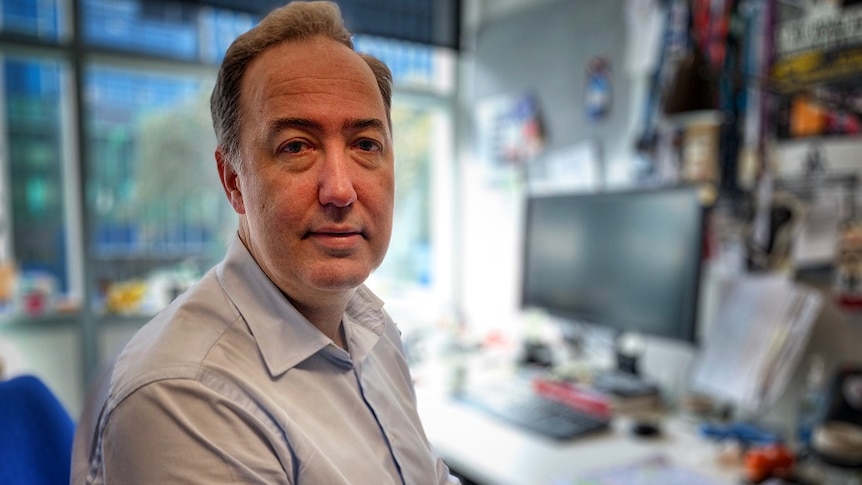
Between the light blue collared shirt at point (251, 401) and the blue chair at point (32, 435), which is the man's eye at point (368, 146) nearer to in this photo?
the light blue collared shirt at point (251, 401)

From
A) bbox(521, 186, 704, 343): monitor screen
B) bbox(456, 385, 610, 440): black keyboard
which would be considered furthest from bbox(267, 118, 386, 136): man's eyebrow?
bbox(521, 186, 704, 343): monitor screen

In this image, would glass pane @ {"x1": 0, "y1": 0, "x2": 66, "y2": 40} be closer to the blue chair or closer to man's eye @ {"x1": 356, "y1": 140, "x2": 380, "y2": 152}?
the blue chair

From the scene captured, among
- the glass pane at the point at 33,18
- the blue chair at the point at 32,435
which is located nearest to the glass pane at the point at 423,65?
the glass pane at the point at 33,18

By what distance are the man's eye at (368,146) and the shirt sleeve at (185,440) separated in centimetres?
23

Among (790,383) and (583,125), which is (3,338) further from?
(790,383)

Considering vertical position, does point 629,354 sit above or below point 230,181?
below

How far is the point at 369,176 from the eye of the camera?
0.46 m

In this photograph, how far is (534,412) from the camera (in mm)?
1513

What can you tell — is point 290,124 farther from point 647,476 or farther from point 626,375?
point 626,375

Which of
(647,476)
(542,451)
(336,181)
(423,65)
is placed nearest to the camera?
Result: (336,181)

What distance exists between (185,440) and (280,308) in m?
0.13

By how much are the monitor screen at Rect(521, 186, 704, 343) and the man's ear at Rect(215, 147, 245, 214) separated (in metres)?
1.28

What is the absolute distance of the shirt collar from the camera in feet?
1.67

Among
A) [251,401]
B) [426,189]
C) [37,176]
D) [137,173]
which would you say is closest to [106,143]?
[137,173]
